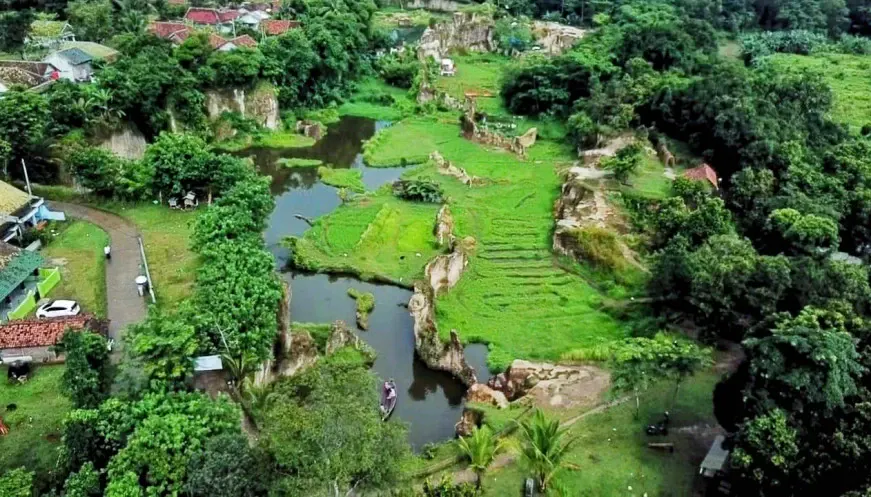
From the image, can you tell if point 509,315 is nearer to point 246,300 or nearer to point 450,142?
point 246,300

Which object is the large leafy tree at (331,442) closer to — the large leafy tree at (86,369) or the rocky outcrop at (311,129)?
the large leafy tree at (86,369)

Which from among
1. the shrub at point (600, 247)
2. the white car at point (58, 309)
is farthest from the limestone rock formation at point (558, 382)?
the white car at point (58, 309)

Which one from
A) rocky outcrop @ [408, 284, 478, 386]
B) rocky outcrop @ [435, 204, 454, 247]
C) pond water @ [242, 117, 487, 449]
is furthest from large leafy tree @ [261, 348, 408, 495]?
rocky outcrop @ [435, 204, 454, 247]

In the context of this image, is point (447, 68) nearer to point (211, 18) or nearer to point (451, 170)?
point (211, 18)

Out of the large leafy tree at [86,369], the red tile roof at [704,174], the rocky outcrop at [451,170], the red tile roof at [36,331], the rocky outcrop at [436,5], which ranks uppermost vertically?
the rocky outcrop at [436,5]

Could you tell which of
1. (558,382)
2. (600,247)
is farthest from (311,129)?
(558,382)

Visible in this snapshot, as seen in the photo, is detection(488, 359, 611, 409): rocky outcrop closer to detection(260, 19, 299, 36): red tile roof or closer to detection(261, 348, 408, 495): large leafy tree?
detection(261, 348, 408, 495): large leafy tree
